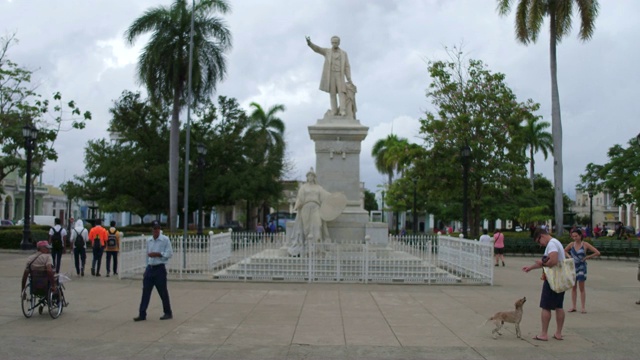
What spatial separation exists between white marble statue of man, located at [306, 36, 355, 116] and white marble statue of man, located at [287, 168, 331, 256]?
4035 millimetres

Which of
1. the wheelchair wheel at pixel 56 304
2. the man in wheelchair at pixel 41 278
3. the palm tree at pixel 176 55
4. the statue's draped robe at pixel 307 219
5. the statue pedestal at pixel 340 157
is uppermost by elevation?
the palm tree at pixel 176 55

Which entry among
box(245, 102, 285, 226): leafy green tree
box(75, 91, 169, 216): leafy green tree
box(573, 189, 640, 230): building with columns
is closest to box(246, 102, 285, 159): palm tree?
box(245, 102, 285, 226): leafy green tree

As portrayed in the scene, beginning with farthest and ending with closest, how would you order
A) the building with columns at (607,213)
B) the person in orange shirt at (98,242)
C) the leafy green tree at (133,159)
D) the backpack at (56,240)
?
the building with columns at (607,213) → the leafy green tree at (133,159) → the person in orange shirt at (98,242) → the backpack at (56,240)

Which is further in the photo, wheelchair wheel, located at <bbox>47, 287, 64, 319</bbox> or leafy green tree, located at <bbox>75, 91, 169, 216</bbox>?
leafy green tree, located at <bbox>75, 91, 169, 216</bbox>

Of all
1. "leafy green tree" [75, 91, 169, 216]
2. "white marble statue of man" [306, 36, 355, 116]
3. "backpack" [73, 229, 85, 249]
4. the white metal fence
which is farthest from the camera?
"leafy green tree" [75, 91, 169, 216]

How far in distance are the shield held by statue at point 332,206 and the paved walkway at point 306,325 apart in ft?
8.74

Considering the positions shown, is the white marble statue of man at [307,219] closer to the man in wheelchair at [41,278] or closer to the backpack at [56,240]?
the backpack at [56,240]

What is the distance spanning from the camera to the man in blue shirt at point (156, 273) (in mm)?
10148

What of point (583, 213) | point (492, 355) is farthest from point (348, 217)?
point (583, 213)

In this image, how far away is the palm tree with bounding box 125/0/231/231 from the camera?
3450cm

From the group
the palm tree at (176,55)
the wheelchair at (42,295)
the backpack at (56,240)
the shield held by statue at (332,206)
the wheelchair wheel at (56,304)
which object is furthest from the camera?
the palm tree at (176,55)

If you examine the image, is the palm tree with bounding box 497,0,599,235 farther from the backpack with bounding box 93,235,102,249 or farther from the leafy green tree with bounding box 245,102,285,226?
the backpack with bounding box 93,235,102,249

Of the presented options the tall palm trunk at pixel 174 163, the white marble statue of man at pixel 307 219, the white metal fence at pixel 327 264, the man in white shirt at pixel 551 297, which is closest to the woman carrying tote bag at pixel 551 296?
the man in white shirt at pixel 551 297

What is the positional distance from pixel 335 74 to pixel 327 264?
715 centimetres
